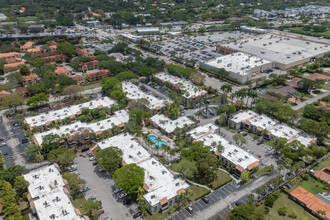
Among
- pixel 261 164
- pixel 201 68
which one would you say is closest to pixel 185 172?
pixel 261 164

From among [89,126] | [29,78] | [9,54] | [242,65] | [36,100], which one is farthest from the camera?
[9,54]

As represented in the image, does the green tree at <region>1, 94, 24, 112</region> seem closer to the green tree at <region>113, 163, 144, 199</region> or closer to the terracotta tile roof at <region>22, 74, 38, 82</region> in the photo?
the terracotta tile roof at <region>22, 74, 38, 82</region>

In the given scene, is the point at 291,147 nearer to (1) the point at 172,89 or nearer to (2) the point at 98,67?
(1) the point at 172,89

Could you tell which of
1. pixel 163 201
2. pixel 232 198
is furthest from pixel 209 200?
pixel 163 201

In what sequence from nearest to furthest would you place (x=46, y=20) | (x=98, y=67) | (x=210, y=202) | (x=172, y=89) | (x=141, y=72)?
(x=210, y=202)
(x=172, y=89)
(x=141, y=72)
(x=98, y=67)
(x=46, y=20)

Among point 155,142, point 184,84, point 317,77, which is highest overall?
point 184,84

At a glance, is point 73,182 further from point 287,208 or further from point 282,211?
point 287,208
